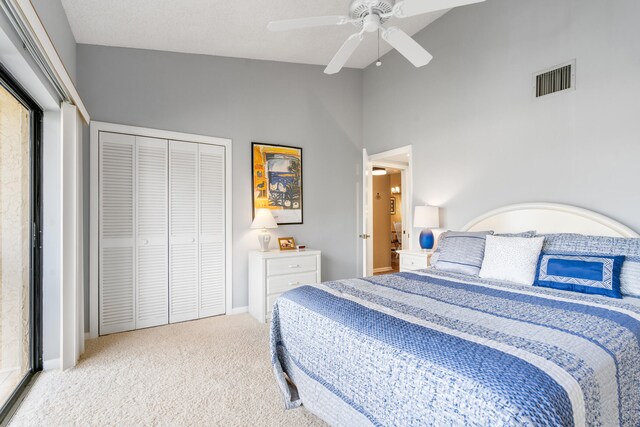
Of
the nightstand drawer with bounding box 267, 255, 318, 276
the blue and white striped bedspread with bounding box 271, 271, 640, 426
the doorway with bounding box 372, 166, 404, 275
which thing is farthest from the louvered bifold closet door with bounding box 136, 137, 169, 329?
the doorway with bounding box 372, 166, 404, 275

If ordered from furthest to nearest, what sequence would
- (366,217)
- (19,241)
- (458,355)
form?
(366,217) → (19,241) → (458,355)

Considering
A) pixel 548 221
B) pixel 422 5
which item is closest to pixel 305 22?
pixel 422 5

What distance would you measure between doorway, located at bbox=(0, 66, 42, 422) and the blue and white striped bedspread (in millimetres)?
1737

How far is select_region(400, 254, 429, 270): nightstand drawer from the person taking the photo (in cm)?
333

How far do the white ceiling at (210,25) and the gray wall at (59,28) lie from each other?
0.11m

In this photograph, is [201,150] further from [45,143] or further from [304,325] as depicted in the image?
[304,325]

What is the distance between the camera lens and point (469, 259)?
102 inches

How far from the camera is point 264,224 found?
367 centimetres

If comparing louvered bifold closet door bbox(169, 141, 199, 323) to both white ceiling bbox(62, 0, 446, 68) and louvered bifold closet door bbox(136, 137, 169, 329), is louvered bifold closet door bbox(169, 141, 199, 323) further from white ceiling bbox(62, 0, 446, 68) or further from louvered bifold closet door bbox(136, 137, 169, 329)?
white ceiling bbox(62, 0, 446, 68)

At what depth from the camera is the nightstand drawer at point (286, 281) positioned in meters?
3.56

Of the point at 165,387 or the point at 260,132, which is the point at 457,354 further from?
the point at 260,132

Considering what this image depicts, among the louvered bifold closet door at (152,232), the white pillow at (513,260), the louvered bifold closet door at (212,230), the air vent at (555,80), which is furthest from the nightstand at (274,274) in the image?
the air vent at (555,80)

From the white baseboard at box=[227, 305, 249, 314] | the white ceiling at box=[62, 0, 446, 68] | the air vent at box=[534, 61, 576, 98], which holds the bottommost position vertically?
the white baseboard at box=[227, 305, 249, 314]

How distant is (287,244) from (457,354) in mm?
2895
